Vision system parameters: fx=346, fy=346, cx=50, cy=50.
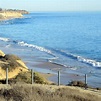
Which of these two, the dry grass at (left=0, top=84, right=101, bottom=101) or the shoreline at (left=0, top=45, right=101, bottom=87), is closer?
the dry grass at (left=0, top=84, right=101, bottom=101)

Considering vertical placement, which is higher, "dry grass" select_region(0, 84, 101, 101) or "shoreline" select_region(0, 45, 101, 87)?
"dry grass" select_region(0, 84, 101, 101)

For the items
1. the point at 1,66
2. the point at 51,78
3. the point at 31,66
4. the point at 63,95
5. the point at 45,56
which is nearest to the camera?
the point at 63,95

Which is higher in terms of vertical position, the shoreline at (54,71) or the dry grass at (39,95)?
the dry grass at (39,95)

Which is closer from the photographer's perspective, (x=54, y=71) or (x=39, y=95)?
(x=39, y=95)

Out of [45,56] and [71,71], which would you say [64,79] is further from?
[45,56]

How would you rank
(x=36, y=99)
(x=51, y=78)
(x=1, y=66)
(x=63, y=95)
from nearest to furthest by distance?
(x=36, y=99), (x=63, y=95), (x=1, y=66), (x=51, y=78)

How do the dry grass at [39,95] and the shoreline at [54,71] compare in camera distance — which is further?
the shoreline at [54,71]

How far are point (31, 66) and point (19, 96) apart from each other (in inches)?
875

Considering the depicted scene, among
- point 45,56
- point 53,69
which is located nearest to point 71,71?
point 53,69

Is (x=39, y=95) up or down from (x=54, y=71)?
up

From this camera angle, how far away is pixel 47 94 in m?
10.9

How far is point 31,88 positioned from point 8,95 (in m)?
0.76

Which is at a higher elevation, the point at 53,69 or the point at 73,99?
the point at 73,99

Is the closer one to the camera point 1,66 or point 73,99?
point 73,99
